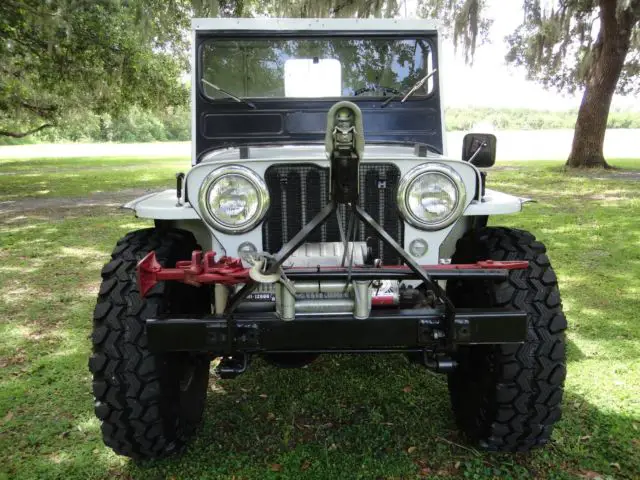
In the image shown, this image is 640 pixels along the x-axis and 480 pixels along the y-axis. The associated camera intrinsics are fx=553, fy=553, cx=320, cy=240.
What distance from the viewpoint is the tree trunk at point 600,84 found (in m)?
14.1

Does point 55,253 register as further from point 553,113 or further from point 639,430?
point 553,113

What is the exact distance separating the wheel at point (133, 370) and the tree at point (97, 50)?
28.9 ft

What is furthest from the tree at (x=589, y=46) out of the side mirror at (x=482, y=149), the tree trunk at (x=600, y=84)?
the side mirror at (x=482, y=149)

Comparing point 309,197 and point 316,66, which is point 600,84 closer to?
point 316,66

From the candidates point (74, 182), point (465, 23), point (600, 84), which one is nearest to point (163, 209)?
point (465, 23)

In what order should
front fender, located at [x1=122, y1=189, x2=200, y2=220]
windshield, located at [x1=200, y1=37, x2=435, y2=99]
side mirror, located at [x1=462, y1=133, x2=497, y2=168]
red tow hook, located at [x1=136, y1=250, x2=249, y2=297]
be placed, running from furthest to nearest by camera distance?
windshield, located at [x1=200, y1=37, x2=435, y2=99]
side mirror, located at [x1=462, y1=133, x2=497, y2=168]
front fender, located at [x1=122, y1=189, x2=200, y2=220]
red tow hook, located at [x1=136, y1=250, x2=249, y2=297]

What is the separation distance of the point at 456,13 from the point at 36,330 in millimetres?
11506

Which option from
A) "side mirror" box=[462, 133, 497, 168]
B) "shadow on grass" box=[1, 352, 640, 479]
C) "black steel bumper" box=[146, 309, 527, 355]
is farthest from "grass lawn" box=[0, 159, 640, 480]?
"side mirror" box=[462, 133, 497, 168]

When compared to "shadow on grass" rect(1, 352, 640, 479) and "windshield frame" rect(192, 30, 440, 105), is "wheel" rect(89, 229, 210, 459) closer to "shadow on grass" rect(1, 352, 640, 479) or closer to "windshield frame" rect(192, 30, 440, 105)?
"shadow on grass" rect(1, 352, 640, 479)

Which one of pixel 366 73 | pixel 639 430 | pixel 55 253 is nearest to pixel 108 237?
pixel 55 253

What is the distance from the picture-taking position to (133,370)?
2.36 metres

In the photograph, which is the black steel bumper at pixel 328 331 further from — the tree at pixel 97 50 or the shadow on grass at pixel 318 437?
the tree at pixel 97 50

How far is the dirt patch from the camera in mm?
11016

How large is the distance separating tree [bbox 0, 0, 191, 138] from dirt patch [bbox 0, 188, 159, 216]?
2.72 m
